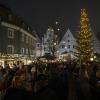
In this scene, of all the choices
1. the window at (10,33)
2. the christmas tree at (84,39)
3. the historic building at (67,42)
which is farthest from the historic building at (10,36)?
the historic building at (67,42)

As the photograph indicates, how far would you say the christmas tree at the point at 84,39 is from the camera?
64.6 m

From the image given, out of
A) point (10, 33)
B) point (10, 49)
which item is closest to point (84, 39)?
point (10, 49)

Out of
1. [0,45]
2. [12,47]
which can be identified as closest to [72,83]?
[0,45]

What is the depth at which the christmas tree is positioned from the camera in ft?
212

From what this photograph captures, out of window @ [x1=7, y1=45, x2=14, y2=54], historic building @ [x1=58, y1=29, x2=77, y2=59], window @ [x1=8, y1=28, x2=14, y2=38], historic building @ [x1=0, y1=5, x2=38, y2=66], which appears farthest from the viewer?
historic building @ [x1=58, y1=29, x2=77, y2=59]

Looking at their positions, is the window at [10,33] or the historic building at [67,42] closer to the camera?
the window at [10,33]

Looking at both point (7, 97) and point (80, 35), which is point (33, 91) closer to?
point (7, 97)

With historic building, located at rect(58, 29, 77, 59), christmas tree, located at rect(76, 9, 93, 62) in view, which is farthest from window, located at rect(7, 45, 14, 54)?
historic building, located at rect(58, 29, 77, 59)

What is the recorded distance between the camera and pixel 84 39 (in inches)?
2594

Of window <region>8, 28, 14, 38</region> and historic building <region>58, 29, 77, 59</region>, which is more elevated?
historic building <region>58, 29, 77, 59</region>

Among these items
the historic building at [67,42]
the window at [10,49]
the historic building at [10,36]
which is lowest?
the window at [10,49]

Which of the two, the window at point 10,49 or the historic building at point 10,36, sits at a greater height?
the historic building at point 10,36

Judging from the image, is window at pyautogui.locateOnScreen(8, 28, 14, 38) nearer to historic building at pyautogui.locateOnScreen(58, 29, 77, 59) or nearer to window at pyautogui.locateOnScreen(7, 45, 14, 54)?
window at pyautogui.locateOnScreen(7, 45, 14, 54)

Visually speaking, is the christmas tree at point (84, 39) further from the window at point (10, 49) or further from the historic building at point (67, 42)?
the historic building at point (67, 42)
